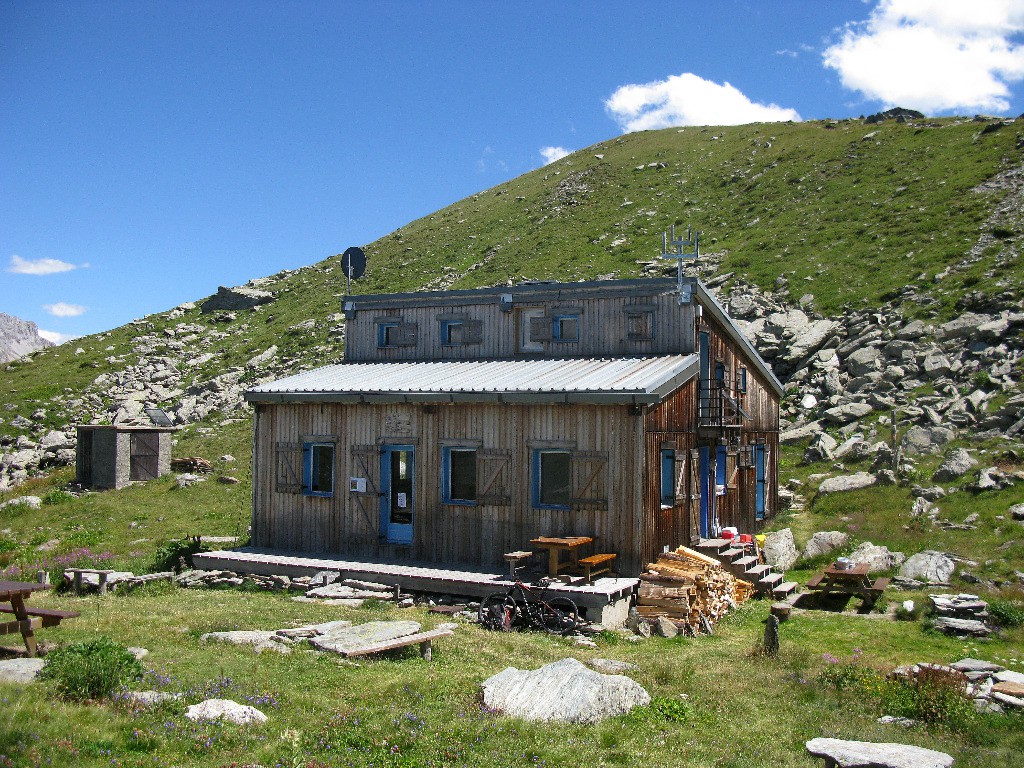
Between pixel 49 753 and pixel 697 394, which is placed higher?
pixel 697 394

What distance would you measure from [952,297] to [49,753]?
133 ft

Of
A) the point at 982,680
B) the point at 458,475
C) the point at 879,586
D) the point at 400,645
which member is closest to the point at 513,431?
the point at 458,475

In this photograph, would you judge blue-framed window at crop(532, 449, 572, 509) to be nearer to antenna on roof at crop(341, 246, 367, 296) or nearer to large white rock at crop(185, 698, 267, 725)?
large white rock at crop(185, 698, 267, 725)

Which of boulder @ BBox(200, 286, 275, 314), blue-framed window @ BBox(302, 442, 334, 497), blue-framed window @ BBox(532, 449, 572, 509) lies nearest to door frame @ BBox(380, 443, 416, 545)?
blue-framed window @ BBox(302, 442, 334, 497)

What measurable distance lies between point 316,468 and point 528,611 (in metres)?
8.23

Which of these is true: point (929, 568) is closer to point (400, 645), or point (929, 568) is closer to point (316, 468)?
point (400, 645)

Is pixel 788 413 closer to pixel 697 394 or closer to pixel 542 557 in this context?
pixel 697 394

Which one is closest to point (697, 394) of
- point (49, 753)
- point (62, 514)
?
point (49, 753)

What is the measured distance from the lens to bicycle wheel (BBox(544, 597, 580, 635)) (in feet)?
51.1

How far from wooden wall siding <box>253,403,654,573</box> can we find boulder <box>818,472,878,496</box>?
1161cm

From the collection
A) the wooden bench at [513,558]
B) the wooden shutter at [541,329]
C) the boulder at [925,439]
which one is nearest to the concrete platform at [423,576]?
the wooden bench at [513,558]

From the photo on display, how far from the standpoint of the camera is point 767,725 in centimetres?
1021

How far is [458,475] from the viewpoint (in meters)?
20.6

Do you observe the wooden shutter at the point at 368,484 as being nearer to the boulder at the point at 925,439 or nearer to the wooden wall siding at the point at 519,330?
the wooden wall siding at the point at 519,330
